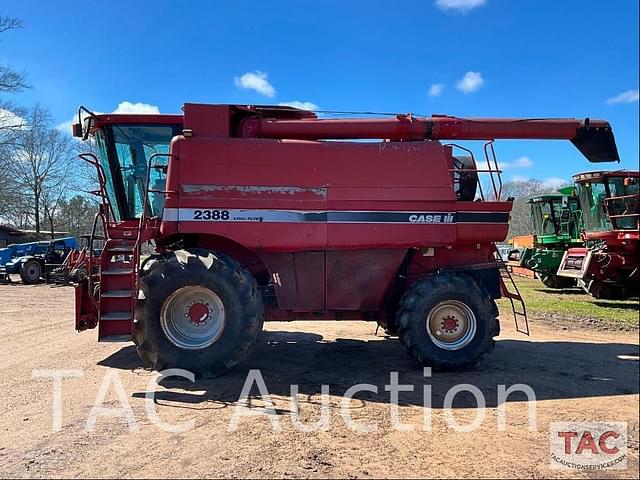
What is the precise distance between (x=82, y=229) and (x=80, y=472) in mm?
47005

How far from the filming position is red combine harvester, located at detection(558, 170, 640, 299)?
441 inches

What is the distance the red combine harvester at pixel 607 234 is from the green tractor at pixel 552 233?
2445 mm

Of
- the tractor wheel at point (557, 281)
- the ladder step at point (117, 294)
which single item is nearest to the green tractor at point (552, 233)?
the tractor wheel at point (557, 281)

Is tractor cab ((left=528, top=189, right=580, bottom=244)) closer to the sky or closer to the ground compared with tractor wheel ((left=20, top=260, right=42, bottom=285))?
closer to the sky

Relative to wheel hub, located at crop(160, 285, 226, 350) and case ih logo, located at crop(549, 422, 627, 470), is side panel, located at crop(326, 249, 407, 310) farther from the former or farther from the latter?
case ih logo, located at crop(549, 422, 627, 470)

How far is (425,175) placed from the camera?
5.92 meters

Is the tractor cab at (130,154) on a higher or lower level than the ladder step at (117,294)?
higher

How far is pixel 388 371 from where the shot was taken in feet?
19.0

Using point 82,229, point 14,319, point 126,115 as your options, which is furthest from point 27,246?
point 82,229

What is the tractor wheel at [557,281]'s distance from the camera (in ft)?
54.8

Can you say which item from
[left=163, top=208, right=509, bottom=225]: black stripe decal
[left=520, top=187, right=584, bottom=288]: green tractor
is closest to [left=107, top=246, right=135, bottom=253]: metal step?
[left=163, top=208, right=509, bottom=225]: black stripe decal

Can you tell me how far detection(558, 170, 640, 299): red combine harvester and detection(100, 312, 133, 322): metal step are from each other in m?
9.80

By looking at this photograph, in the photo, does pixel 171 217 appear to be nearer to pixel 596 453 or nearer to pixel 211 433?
pixel 211 433

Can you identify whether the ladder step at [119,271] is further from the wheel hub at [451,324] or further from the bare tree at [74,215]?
the bare tree at [74,215]
